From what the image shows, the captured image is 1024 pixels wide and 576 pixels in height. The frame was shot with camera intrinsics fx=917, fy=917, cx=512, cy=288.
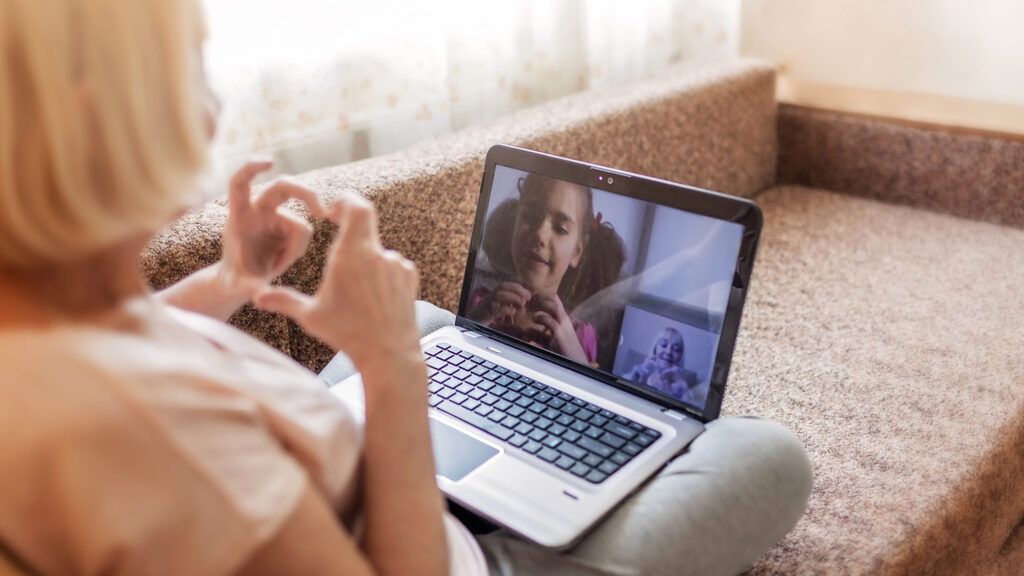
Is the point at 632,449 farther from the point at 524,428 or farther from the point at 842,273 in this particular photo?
the point at 842,273

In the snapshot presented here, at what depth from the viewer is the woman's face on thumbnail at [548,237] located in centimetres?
96

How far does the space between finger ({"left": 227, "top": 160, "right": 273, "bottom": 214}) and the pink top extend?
228 millimetres

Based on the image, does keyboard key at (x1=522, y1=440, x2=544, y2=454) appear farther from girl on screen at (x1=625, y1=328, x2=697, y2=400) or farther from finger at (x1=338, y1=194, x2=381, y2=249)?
finger at (x1=338, y1=194, x2=381, y2=249)

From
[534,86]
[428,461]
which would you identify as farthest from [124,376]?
[534,86]

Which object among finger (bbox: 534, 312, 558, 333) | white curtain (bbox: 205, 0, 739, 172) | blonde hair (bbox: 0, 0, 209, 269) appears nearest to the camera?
blonde hair (bbox: 0, 0, 209, 269)

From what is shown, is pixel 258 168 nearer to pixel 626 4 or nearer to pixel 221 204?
pixel 221 204

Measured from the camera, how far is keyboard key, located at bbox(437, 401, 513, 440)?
0.87 metres

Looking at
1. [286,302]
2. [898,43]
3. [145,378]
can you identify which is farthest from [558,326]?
[898,43]

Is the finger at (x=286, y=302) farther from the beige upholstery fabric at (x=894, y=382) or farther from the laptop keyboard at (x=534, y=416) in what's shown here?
the beige upholstery fabric at (x=894, y=382)

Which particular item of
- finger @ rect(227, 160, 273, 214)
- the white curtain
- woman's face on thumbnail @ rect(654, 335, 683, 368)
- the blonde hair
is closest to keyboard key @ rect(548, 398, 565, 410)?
woman's face on thumbnail @ rect(654, 335, 683, 368)

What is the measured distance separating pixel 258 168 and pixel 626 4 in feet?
3.85

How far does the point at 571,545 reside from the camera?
2.49ft

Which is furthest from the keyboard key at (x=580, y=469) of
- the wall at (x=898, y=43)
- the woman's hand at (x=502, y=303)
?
the wall at (x=898, y=43)

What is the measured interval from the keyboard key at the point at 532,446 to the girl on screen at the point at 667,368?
0.13 m
